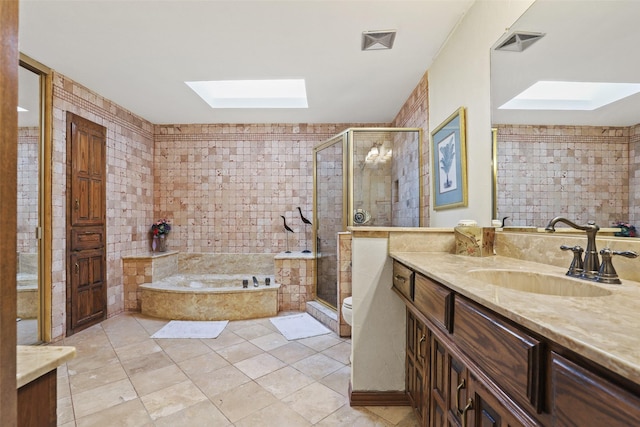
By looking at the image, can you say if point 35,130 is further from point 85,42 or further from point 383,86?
point 383,86

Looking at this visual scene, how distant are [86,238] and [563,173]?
379 centimetres

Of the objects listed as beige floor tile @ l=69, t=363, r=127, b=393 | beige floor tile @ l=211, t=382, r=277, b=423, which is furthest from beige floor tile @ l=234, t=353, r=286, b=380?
beige floor tile @ l=69, t=363, r=127, b=393

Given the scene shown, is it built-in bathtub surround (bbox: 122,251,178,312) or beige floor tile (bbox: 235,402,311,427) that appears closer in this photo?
beige floor tile (bbox: 235,402,311,427)

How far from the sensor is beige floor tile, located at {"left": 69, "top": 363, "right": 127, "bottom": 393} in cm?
184

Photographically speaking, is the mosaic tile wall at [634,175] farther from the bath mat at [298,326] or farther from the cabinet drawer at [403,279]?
the bath mat at [298,326]

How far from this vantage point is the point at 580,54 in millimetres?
1061

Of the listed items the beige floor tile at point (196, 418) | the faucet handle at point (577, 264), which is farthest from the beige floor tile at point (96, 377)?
the faucet handle at point (577, 264)

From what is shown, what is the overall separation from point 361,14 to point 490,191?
54.8 inches

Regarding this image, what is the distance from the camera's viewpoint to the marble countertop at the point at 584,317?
16.2 inches

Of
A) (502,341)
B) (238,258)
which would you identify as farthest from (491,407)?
(238,258)

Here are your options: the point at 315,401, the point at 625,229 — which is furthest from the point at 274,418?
the point at 625,229

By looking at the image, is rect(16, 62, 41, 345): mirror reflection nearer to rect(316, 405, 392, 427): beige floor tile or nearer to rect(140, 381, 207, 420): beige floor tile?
rect(140, 381, 207, 420): beige floor tile

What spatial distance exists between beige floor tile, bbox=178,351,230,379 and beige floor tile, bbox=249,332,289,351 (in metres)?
0.34

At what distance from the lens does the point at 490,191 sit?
1.56m
